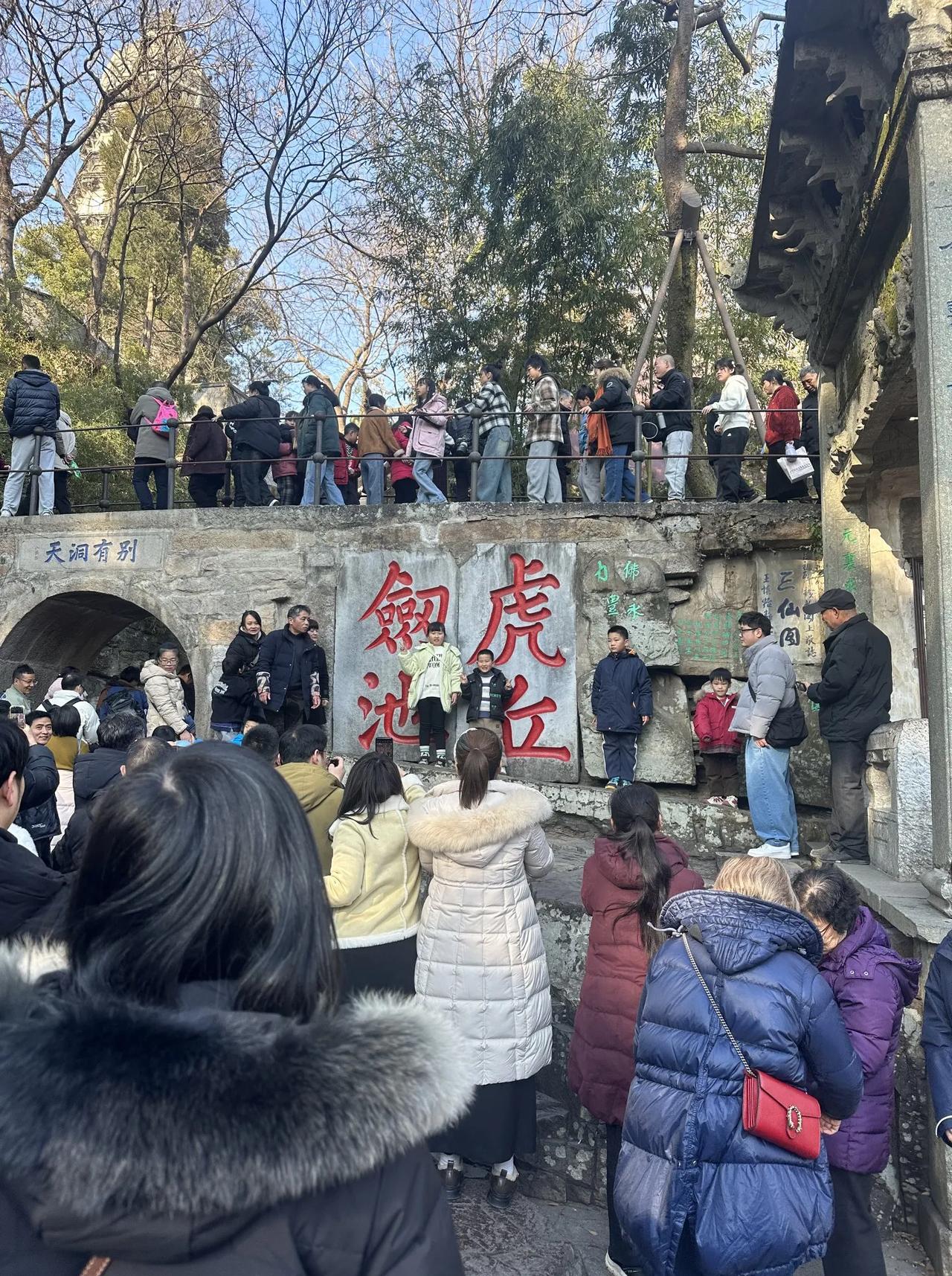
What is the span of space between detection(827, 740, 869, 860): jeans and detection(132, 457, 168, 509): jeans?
778 centimetres

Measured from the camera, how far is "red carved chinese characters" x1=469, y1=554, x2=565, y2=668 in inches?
355

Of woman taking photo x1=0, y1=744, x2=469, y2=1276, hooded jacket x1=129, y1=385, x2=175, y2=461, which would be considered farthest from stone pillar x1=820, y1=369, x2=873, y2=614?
hooded jacket x1=129, y1=385, x2=175, y2=461

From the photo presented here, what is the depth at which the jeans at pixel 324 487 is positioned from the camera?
34.3ft

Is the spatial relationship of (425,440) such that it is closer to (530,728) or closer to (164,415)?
(164,415)

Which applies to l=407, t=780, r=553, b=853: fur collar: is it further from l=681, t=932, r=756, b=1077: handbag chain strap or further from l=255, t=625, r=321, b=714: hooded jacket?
l=255, t=625, r=321, b=714: hooded jacket

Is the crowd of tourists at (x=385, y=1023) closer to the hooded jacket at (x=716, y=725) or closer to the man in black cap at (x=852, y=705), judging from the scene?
the man in black cap at (x=852, y=705)

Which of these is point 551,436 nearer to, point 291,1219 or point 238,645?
point 238,645

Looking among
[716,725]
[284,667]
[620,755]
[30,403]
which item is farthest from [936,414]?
[30,403]

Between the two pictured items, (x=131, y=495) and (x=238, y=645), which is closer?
(x=238, y=645)

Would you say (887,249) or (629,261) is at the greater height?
(629,261)

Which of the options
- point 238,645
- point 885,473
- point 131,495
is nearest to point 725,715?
point 885,473

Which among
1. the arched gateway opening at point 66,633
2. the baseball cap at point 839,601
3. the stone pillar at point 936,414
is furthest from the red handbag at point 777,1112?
the arched gateway opening at point 66,633

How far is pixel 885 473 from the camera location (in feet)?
21.6

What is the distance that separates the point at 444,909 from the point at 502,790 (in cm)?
47
